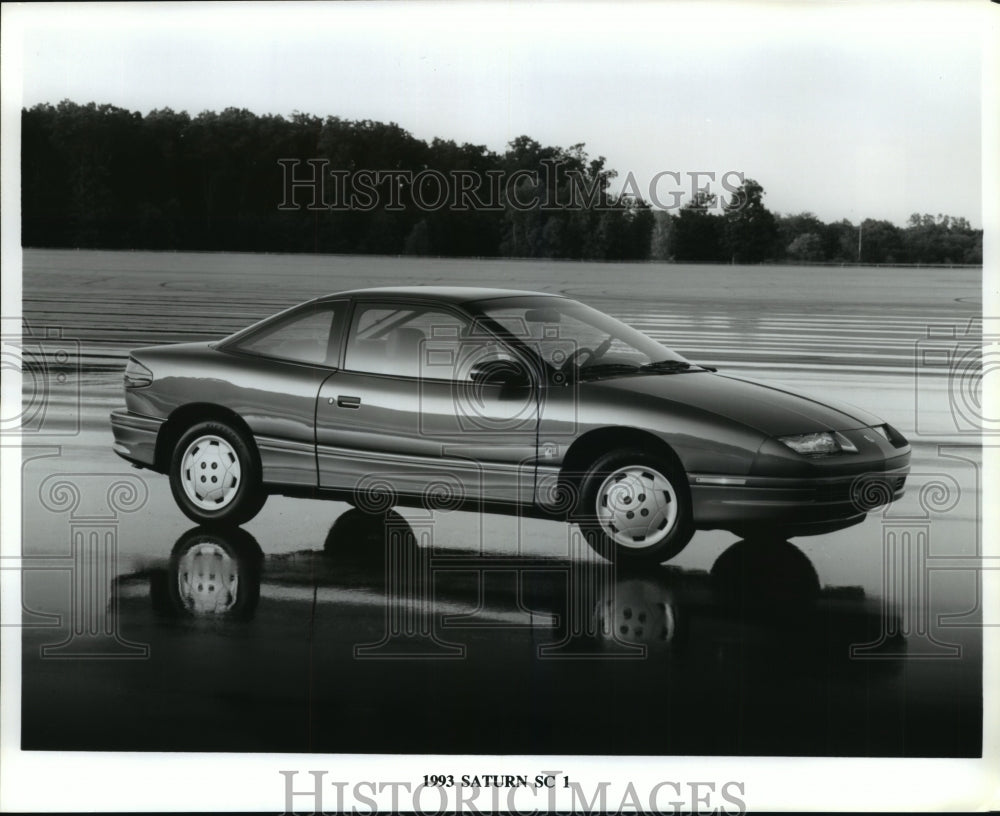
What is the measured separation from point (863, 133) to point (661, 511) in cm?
252

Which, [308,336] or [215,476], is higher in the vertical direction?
[308,336]

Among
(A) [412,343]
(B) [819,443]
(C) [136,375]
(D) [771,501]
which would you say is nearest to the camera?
(D) [771,501]

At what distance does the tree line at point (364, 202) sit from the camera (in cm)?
755

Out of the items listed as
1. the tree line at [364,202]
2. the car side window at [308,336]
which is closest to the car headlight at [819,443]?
the tree line at [364,202]

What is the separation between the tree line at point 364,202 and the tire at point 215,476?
1.15 m

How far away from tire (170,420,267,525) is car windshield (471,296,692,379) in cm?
167

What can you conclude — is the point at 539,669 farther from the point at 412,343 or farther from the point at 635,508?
the point at 412,343

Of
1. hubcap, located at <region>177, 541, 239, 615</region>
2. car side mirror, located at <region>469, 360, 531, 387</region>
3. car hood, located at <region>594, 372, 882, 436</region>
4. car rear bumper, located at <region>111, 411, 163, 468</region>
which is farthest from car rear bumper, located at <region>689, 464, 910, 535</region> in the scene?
car rear bumper, located at <region>111, 411, 163, 468</region>

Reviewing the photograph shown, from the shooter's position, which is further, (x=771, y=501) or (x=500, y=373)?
(x=500, y=373)

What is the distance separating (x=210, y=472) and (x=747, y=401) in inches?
126

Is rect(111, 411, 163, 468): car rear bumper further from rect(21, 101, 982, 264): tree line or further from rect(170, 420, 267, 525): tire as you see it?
rect(21, 101, 982, 264): tree line

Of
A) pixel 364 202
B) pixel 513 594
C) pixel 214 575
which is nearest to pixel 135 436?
pixel 214 575

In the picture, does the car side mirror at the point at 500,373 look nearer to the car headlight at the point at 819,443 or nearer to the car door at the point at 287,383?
the car door at the point at 287,383

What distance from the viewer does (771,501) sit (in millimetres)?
7031
